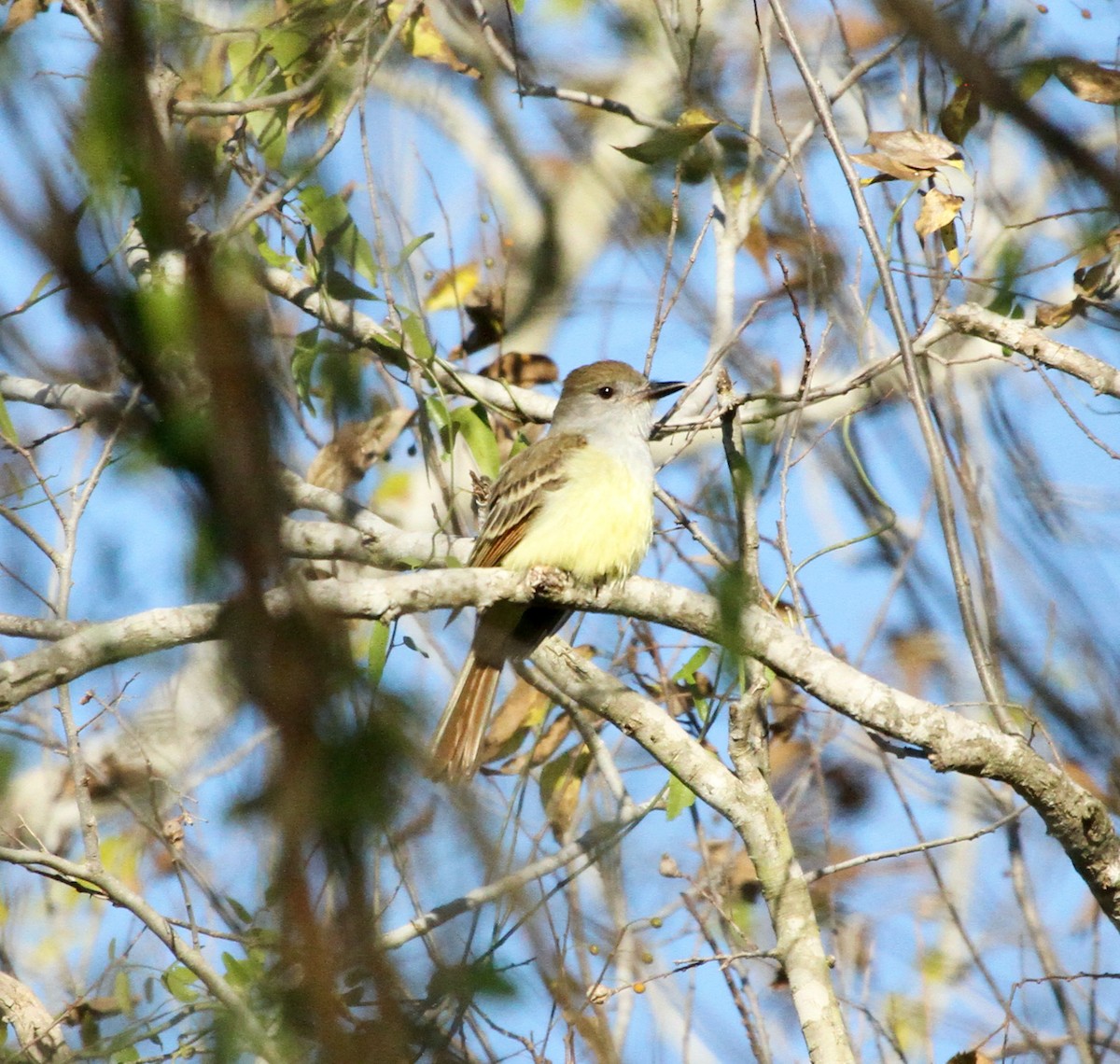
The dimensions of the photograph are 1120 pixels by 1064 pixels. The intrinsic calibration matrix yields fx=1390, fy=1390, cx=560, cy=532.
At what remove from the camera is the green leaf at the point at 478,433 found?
20.9ft

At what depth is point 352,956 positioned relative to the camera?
128 cm

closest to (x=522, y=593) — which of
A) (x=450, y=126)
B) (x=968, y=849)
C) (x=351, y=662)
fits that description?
(x=351, y=662)

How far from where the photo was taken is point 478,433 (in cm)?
643

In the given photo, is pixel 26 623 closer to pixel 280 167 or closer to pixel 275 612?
pixel 280 167

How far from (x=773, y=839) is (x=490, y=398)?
318 centimetres

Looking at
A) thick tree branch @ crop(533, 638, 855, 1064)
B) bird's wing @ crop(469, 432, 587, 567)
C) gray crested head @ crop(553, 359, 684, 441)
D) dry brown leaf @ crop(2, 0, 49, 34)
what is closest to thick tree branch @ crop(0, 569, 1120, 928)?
thick tree branch @ crop(533, 638, 855, 1064)

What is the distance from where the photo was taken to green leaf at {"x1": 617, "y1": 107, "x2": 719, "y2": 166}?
561cm

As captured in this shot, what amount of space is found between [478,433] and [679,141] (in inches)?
64.2

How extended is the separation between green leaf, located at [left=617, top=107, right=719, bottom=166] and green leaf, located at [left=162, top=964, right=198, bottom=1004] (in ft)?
11.8

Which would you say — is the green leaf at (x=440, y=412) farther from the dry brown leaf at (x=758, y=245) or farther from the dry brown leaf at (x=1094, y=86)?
the dry brown leaf at (x=1094, y=86)

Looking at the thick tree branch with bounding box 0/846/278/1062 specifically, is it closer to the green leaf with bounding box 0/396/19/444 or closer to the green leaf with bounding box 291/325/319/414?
the green leaf with bounding box 0/396/19/444

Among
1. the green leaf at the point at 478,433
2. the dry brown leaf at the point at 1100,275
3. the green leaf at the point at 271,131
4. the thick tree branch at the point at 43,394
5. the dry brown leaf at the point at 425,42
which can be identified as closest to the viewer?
the dry brown leaf at the point at 1100,275

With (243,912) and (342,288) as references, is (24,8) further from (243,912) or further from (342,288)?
(243,912)

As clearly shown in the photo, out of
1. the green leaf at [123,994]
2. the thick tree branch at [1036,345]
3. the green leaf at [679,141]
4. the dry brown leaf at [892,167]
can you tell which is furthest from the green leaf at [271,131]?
the green leaf at [123,994]
